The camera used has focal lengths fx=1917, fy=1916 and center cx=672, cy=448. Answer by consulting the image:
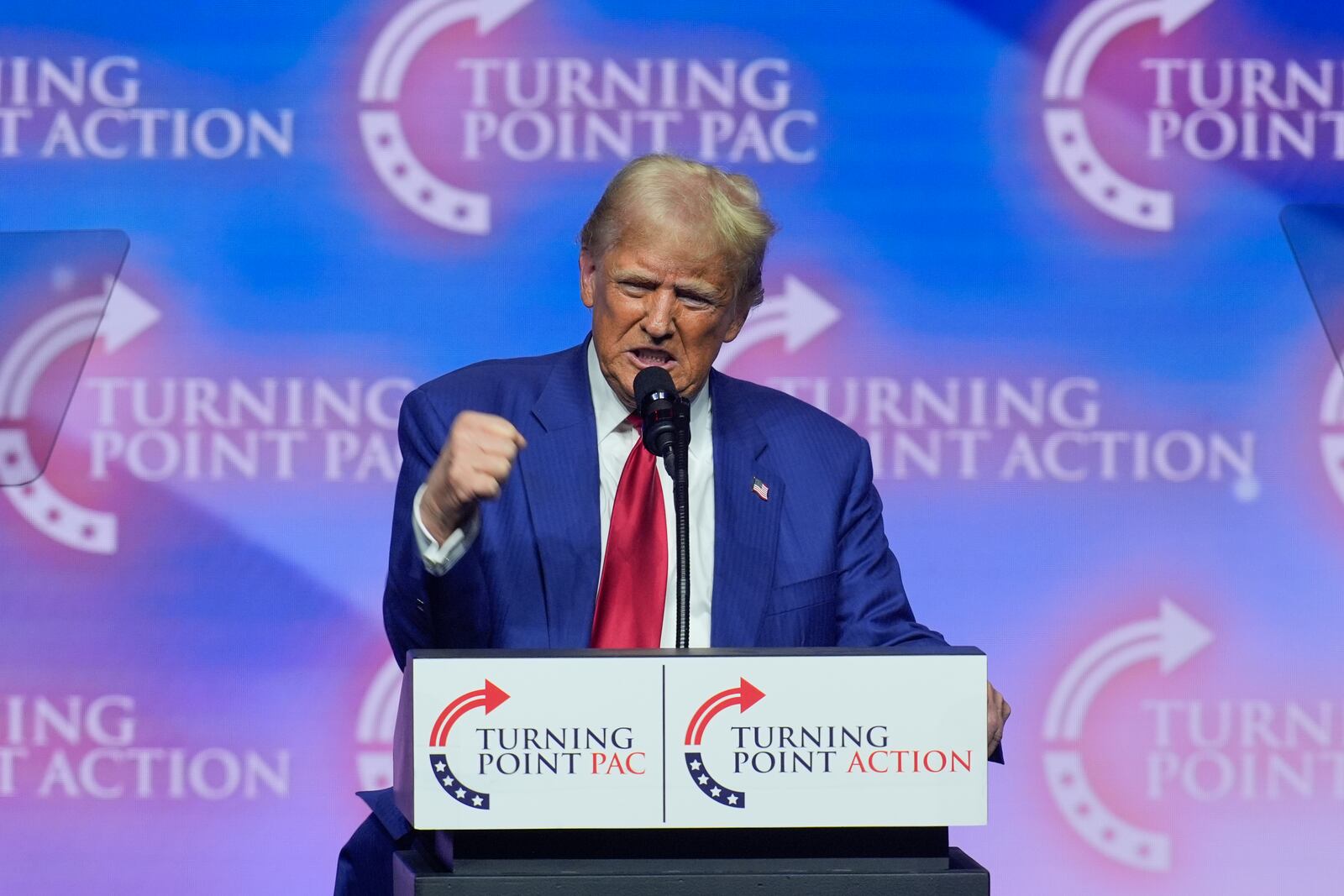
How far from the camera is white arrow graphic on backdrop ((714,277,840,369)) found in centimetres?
384

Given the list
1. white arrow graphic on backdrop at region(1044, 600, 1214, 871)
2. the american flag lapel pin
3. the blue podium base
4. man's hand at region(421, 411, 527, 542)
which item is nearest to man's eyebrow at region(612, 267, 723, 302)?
the american flag lapel pin

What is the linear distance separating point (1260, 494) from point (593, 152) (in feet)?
4.99

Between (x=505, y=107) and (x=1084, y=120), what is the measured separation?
3.82 ft

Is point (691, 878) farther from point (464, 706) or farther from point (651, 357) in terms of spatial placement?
point (651, 357)

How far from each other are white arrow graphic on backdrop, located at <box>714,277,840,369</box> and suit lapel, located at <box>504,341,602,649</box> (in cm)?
113

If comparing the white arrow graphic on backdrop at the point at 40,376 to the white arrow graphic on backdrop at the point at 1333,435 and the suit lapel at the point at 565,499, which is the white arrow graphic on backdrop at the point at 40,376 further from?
the white arrow graphic on backdrop at the point at 1333,435

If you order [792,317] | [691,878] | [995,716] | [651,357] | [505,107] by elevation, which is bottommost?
[691,878]

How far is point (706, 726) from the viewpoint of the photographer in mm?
1907

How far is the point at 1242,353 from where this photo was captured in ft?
12.8

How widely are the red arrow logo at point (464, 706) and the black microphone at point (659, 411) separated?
39 cm

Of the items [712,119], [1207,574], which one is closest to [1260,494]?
[1207,574]

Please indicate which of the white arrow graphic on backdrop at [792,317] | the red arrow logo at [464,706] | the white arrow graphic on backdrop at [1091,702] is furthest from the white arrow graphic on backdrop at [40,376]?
the red arrow logo at [464,706]

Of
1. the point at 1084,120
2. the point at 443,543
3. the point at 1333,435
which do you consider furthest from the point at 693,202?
the point at 1333,435

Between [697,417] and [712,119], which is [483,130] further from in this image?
[697,417]
